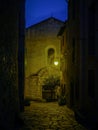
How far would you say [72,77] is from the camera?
2212cm

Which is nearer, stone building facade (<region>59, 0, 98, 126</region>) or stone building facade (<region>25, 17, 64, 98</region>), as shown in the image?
stone building facade (<region>59, 0, 98, 126</region>)

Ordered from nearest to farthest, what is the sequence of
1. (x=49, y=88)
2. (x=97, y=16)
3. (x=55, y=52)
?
(x=97, y=16) → (x=49, y=88) → (x=55, y=52)

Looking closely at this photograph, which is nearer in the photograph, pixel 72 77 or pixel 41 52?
pixel 72 77

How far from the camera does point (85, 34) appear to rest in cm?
1767

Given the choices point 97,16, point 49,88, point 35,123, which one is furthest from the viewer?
point 49,88

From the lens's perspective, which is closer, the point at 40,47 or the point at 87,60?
the point at 87,60

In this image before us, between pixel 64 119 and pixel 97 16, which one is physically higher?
pixel 97 16

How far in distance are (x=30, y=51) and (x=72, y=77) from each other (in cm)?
1534

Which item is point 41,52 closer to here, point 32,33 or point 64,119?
point 32,33

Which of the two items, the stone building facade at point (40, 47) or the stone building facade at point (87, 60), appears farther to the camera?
the stone building facade at point (40, 47)

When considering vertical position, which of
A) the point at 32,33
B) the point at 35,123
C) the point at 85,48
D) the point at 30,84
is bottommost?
the point at 35,123

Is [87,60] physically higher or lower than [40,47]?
lower

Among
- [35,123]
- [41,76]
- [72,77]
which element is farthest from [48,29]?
[35,123]

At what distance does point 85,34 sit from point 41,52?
750 inches
